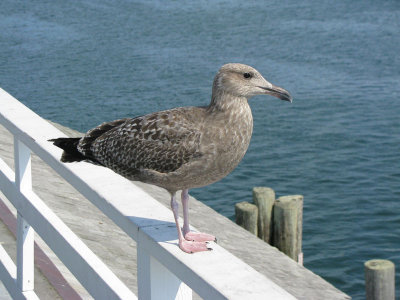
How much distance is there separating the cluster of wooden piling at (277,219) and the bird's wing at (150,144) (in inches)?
438

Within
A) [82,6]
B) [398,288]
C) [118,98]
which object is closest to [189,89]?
[118,98]

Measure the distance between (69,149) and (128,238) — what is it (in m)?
5.68

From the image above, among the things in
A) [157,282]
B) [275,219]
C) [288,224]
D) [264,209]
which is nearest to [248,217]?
[264,209]

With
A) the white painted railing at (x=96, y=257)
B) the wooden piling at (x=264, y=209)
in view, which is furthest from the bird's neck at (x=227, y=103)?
the wooden piling at (x=264, y=209)

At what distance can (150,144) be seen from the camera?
3.74 metres

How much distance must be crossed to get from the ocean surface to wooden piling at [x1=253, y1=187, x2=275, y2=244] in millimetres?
3034

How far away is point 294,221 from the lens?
15.2 meters

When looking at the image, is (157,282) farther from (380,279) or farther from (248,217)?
(248,217)

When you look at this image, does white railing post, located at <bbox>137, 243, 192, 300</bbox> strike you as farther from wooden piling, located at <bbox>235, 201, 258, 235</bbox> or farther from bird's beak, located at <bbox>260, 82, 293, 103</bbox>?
wooden piling, located at <bbox>235, 201, 258, 235</bbox>

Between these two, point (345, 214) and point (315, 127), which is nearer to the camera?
point (345, 214)

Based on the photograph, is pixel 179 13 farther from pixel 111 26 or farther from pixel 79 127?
pixel 79 127

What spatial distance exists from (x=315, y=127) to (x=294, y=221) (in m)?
10.1

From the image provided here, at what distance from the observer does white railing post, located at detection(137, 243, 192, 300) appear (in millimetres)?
2742

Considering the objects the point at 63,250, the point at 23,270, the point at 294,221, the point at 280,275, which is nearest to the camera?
the point at 63,250
